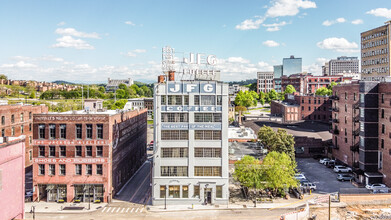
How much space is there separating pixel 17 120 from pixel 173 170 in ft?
152

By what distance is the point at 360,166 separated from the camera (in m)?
64.7

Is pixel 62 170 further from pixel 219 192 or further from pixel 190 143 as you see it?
pixel 219 192

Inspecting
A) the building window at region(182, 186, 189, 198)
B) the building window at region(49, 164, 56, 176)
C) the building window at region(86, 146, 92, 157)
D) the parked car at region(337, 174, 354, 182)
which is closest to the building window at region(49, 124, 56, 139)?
the building window at region(49, 164, 56, 176)

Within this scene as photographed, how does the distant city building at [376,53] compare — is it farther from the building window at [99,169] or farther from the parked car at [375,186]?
the building window at [99,169]

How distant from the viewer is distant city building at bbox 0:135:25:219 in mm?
30641

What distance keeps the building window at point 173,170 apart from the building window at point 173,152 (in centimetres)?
210

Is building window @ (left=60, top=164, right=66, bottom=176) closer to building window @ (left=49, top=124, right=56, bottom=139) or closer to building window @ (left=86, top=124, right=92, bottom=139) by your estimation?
building window @ (left=49, top=124, right=56, bottom=139)

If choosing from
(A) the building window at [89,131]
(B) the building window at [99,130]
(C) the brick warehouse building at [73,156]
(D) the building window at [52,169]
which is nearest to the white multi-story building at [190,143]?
(C) the brick warehouse building at [73,156]

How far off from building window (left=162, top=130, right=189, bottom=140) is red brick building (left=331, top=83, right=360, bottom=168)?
41.9m

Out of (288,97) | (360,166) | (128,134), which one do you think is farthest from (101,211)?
(288,97)

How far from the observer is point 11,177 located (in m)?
32.0

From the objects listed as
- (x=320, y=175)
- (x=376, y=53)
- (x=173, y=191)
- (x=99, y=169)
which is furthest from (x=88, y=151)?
(x=376, y=53)

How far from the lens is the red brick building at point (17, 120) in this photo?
222ft

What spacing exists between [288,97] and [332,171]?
295 feet
